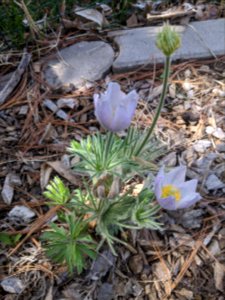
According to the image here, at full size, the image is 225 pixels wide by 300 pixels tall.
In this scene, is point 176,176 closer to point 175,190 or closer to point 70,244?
point 175,190

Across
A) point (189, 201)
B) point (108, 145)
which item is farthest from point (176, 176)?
point (108, 145)

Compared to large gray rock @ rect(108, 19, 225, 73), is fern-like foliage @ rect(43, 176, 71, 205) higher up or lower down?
lower down

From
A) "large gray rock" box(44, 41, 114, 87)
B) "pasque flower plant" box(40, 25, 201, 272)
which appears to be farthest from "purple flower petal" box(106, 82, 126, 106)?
"large gray rock" box(44, 41, 114, 87)

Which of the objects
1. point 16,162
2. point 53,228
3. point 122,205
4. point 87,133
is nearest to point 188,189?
point 122,205

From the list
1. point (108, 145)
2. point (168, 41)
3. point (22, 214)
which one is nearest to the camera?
point (168, 41)

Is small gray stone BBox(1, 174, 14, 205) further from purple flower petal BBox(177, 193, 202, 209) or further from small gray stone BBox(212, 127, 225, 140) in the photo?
small gray stone BBox(212, 127, 225, 140)

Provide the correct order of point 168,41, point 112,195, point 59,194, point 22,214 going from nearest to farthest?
point 168,41, point 112,195, point 59,194, point 22,214
